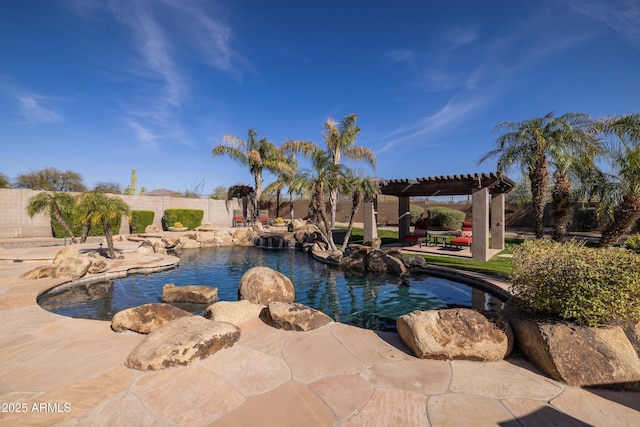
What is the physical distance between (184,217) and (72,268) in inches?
567

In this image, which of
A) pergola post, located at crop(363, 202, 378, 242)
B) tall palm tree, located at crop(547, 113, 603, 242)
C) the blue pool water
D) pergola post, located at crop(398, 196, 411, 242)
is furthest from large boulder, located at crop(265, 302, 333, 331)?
pergola post, located at crop(398, 196, 411, 242)

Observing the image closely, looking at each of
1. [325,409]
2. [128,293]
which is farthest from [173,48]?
[325,409]

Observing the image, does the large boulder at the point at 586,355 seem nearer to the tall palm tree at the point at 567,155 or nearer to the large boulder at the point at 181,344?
the large boulder at the point at 181,344

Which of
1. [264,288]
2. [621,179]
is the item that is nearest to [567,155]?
[621,179]

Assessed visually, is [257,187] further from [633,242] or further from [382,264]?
[633,242]

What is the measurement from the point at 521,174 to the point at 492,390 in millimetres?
7320

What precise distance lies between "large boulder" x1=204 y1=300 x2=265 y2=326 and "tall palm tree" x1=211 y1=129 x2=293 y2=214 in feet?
67.5

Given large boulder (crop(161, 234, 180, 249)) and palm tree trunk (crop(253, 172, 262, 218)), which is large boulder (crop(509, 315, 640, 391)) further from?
palm tree trunk (crop(253, 172, 262, 218))

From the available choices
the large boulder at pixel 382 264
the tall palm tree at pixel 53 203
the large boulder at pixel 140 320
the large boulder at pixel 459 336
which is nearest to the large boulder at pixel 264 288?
the large boulder at pixel 140 320

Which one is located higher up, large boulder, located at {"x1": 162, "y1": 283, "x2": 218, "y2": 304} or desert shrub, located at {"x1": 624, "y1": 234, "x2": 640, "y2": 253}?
desert shrub, located at {"x1": 624, "y1": 234, "x2": 640, "y2": 253}

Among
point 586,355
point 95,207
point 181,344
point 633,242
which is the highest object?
point 95,207

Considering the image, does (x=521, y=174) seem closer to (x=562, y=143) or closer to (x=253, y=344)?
(x=562, y=143)

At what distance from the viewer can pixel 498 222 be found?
13391 millimetres

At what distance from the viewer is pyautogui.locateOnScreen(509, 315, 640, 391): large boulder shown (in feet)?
8.57
